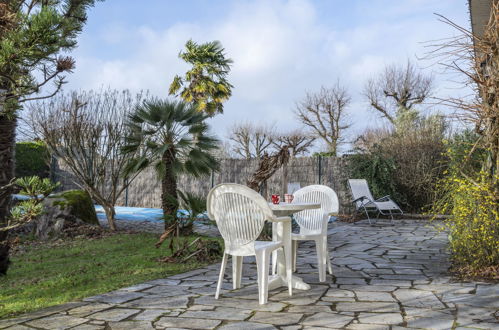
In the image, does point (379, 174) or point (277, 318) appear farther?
point (379, 174)

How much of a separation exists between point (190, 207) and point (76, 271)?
1.62 metres

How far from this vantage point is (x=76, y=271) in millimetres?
5746

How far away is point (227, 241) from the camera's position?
13.0 feet

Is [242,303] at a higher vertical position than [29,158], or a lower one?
lower

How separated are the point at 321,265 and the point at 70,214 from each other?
6.51 metres

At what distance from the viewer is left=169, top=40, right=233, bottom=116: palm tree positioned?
1900 cm

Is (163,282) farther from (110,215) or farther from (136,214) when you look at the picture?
(136,214)

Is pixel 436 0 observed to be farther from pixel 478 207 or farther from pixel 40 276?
pixel 40 276

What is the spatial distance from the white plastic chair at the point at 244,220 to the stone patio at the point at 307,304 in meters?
0.28

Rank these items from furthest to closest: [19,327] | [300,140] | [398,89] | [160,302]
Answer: [300,140], [398,89], [160,302], [19,327]

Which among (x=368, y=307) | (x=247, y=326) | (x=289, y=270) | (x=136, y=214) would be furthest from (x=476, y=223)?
→ (x=136, y=214)

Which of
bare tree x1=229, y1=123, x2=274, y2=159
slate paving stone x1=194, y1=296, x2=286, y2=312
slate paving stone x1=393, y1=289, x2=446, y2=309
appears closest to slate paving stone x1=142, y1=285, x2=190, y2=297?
slate paving stone x1=194, y1=296, x2=286, y2=312

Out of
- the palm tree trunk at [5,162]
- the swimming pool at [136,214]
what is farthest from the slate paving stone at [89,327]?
the swimming pool at [136,214]

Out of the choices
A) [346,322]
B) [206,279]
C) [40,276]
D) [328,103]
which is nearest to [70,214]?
[40,276]
